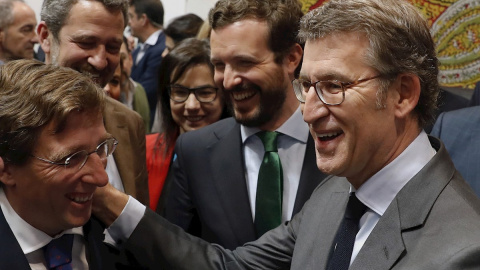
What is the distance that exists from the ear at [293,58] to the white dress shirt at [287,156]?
0.67 ft

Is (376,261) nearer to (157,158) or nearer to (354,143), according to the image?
(354,143)

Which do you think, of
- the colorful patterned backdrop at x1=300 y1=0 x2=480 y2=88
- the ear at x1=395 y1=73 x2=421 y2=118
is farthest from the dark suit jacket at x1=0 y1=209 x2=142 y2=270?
the colorful patterned backdrop at x1=300 y1=0 x2=480 y2=88

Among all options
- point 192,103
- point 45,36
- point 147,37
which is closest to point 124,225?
point 45,36

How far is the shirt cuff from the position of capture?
2.56 m

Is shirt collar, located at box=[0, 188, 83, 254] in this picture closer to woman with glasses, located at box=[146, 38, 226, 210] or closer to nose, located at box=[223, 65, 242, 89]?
nose, located at box=[223, 65, 242, 89]

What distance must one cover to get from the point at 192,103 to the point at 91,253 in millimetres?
1554

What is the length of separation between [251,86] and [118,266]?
3.21 feet

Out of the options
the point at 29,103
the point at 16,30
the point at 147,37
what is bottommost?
the point at 147,37

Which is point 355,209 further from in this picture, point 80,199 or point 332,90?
point 80,199

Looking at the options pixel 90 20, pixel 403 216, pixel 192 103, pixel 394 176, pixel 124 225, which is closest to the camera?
pixel 403 216

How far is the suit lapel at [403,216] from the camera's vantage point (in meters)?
1.99

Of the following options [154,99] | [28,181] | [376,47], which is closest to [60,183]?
[28,181]

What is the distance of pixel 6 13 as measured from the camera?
19.0ft

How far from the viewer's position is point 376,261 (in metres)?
2.00
